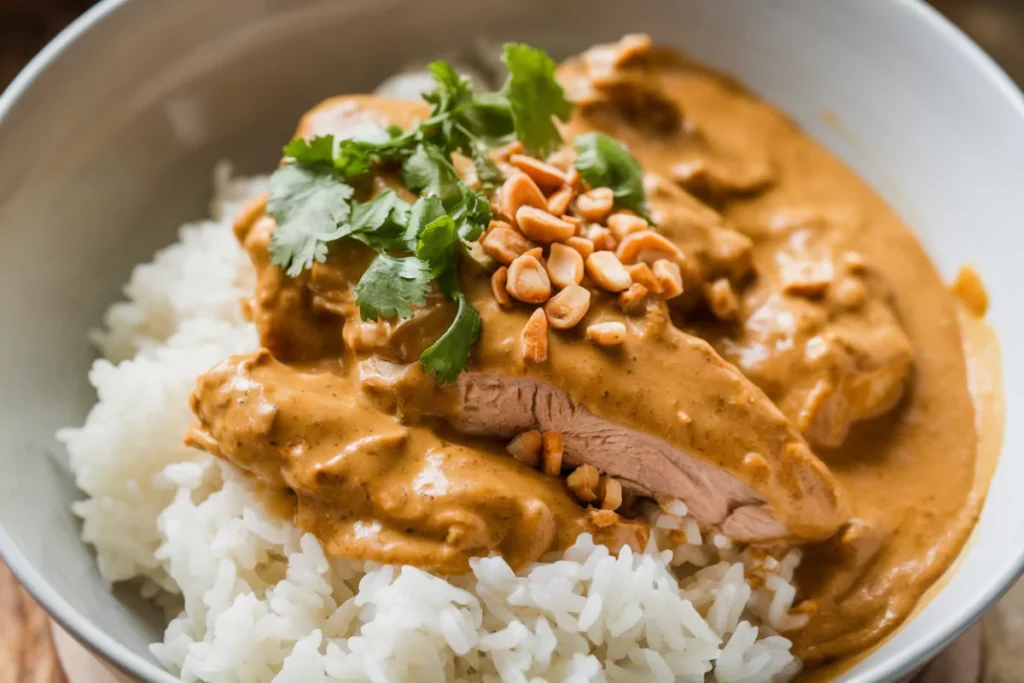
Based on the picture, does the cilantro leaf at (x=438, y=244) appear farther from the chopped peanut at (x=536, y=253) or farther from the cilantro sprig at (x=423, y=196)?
the chopped peanut at (x=536, y=253)

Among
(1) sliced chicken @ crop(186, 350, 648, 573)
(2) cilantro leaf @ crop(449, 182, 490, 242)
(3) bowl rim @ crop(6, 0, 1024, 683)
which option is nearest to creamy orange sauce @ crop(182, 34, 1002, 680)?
(1) sliced chicken @ crop(186, 350, 648, 573)

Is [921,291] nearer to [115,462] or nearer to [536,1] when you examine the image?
[536,1]

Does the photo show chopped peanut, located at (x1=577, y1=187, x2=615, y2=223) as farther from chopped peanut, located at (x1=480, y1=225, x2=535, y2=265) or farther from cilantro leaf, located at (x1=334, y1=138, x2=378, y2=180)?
cilantro leaf, located at (x1=334, y1=138, x2=378, y2=180)

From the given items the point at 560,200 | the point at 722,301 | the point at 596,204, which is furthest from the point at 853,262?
the point at 560,200

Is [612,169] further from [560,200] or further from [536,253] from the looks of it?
[536,253]

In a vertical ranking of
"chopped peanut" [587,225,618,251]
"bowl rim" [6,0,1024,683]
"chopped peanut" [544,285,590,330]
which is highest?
"chopped peanut" [587,225,618,251]

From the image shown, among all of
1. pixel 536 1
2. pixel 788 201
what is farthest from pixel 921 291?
pixel 536 1

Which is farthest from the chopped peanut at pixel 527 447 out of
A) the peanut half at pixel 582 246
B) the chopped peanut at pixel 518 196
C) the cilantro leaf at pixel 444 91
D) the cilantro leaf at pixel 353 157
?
the cilantro leaf at pixel 444 91
